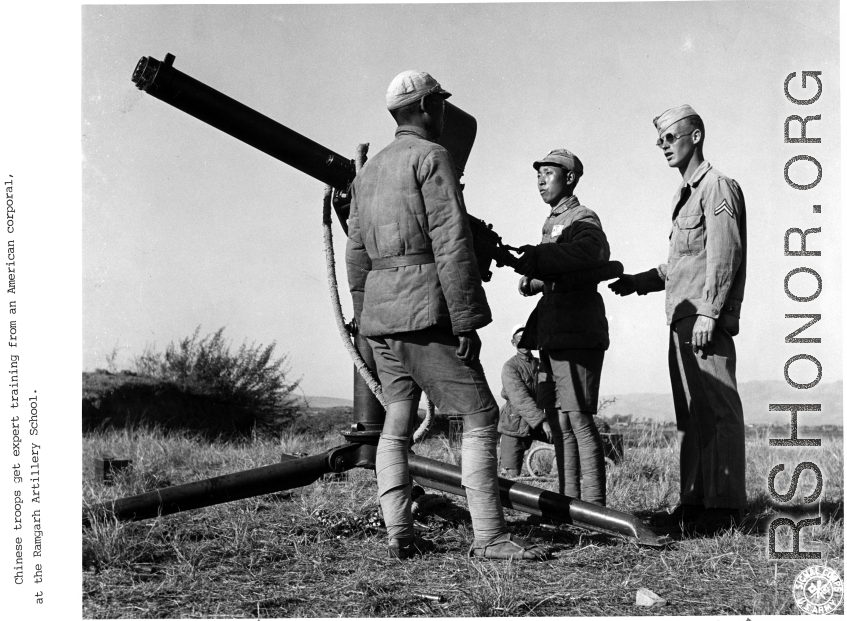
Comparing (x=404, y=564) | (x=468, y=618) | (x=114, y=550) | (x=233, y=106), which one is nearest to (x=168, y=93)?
(x=233, y=106)

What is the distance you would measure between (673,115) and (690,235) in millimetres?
672

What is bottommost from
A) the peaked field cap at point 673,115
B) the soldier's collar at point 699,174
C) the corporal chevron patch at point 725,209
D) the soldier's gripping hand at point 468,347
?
the soldier's gripping hand at point 468,347

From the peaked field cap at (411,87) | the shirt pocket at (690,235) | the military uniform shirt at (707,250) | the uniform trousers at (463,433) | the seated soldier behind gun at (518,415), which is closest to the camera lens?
the uniform trousers at (463,433)

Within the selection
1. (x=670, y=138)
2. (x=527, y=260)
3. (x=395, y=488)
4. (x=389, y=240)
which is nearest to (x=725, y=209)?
(x=670, y=138)

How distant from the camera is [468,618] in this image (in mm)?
3057

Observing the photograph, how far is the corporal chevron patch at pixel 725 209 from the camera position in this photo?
450cm

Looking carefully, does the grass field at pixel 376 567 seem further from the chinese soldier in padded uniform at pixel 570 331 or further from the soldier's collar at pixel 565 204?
the soldier's collar at pixel 565 204

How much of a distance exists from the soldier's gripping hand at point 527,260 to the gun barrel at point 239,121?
1.00 m

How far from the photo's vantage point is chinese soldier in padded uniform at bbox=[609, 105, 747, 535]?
4488 millimetres

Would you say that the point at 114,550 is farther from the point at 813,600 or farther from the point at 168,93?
the point at 813,600

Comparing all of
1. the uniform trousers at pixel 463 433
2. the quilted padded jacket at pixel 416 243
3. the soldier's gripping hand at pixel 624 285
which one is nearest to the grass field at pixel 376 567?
the uniform trousers at pixel 463 433

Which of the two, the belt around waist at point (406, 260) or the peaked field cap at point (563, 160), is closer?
the belt around waist at point (406, 260)

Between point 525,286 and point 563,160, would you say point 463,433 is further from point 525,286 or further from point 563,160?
point 563,160

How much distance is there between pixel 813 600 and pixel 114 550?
278 centimetres
